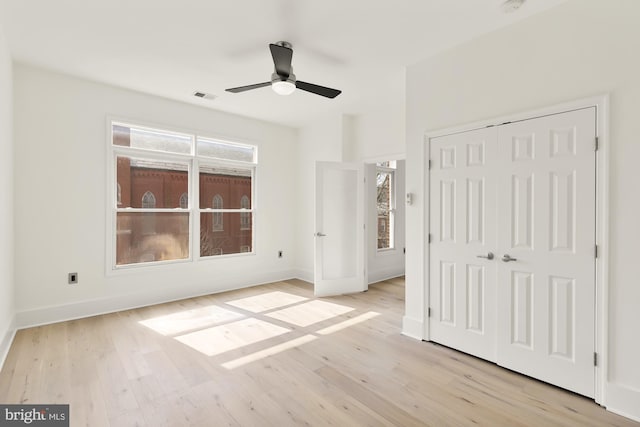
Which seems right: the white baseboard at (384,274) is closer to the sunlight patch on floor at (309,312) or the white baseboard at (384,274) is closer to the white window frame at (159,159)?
the sunlight patch on floor at (309,312)

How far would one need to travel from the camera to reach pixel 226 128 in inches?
201

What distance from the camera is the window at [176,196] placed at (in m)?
4.20

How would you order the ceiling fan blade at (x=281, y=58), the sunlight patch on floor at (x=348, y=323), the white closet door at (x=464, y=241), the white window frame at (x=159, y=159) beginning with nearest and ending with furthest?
the ceiling fan blade at (x=281, y=58) → the white closet door at (x=464, y=241) → the sunlight patch on floor at (x=348, y=323) → the white window frame at (x=159, y=159)

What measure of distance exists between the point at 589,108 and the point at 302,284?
4546mm

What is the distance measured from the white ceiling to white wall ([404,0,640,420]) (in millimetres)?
202

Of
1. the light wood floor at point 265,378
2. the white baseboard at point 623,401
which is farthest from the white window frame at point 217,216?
the white baseboard at point 623,401

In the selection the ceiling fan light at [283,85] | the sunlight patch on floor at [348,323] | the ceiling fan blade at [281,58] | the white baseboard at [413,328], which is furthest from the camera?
the sunlight patch on floor at [348,323]

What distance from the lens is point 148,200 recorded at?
4.38 metres

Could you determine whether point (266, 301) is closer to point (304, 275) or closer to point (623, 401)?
point (304, 275)

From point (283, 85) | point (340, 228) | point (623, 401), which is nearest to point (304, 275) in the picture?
point (340, 228)

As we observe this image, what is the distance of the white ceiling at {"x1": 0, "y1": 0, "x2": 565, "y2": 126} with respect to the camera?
244cm

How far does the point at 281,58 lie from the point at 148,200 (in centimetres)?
296

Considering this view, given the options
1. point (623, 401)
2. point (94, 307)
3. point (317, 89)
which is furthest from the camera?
point (94, 307)

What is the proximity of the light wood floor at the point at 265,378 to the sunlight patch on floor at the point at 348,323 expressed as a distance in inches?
0.9
